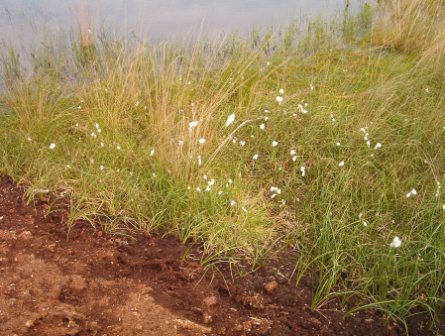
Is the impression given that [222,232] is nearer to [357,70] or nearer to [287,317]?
[287,317]

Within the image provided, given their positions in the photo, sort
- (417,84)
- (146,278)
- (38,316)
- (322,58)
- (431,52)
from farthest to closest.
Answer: (322,58) < (431,52) < (417,84) < (146,278) < (38,316)

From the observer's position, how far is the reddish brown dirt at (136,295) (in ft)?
7.91

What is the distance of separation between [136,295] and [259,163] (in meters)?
1.39

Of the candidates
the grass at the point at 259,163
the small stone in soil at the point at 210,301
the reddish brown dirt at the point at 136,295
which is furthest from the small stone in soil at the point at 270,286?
the small stone in soil at the point at 210,301

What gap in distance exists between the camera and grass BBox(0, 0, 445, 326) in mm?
2828

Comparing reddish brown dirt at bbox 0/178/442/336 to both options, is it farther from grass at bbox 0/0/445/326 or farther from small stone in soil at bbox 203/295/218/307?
grass at bbox 0/0/445/326

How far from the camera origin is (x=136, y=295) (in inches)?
101

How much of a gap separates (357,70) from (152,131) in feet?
8.06

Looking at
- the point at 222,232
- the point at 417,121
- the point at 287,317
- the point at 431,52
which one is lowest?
the point at 287,317

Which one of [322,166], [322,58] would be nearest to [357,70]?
[322,58]

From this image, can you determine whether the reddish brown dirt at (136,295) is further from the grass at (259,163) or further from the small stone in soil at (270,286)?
the grass at (259,163)

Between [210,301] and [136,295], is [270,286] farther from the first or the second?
[136,295]

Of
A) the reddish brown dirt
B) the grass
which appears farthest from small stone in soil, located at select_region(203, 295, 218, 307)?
the grass

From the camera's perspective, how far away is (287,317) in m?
2.54
